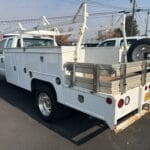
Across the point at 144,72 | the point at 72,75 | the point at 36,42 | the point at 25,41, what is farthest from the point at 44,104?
the point at 36,42

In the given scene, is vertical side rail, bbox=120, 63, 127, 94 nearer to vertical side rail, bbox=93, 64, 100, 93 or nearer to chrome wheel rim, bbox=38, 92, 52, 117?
vertical side rail, bbox=93, 64, 100, 93

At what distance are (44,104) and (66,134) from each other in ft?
3.10

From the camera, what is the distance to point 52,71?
161 inches

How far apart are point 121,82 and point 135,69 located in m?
0.44

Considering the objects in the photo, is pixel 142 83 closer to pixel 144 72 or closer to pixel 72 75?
pixel 144 72

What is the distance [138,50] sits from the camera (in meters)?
4.76

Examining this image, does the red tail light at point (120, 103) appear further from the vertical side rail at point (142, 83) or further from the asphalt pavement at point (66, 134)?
the asphalt pavement at point (66, 134)

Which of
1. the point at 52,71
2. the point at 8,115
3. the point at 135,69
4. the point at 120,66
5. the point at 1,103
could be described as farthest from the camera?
the point at 1,103

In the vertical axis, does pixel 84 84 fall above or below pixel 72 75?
below

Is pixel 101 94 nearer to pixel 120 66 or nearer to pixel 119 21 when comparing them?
pixel 120 66

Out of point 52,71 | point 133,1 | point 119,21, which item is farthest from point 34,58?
point 133,1

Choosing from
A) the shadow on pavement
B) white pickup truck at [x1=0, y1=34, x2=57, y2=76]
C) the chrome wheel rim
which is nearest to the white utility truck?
the chrome wheel rim

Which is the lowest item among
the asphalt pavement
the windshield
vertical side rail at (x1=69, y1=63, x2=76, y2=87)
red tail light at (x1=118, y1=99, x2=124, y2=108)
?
the asphalt pavement

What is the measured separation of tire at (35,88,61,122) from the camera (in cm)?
435
